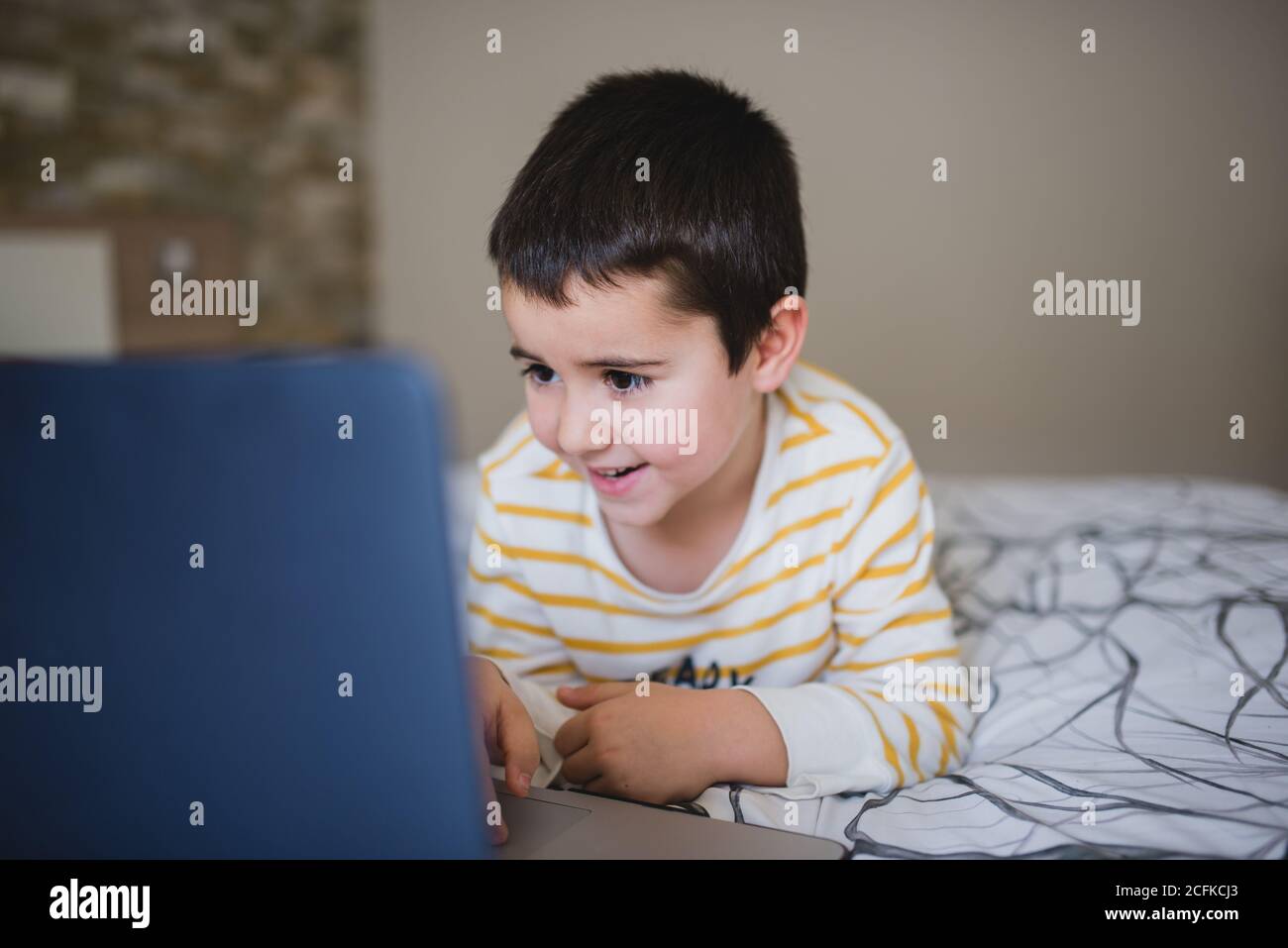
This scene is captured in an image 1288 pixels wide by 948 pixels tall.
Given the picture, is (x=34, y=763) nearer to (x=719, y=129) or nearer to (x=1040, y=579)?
(x=719, y=129)

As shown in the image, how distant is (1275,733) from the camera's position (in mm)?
822

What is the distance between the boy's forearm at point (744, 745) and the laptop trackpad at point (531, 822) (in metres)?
0.17

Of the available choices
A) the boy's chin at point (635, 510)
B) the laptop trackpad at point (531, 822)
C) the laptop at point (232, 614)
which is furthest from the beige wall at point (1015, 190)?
the laptop at point (232, 614)

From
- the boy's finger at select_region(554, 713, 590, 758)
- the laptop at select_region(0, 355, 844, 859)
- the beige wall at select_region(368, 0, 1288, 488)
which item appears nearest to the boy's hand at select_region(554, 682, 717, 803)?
the boy's finger at select_region(554, 713, 590, 758)

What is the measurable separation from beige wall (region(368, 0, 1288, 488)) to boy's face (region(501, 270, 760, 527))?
152 cm

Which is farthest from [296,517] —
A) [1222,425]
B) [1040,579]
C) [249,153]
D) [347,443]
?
[249,153]

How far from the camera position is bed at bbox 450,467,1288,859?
69cm

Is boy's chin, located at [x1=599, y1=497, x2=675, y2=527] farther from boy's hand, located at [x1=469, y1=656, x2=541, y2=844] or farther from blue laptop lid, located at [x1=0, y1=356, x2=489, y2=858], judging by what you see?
blue laptop lid, located at [x1=0, y1=356, x2=489, y2=858]

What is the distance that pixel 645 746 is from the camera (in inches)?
30.1

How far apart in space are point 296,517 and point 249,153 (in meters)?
2.79

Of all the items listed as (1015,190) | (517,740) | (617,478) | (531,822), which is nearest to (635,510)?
(617,478)

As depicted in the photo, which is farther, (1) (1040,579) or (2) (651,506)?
(1) (1040,579)

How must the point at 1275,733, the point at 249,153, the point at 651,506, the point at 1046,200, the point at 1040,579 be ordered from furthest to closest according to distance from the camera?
the point at 249,153
the point at 1046,200
the point at 1040,579
the point at 651,506
the point at 1275,733

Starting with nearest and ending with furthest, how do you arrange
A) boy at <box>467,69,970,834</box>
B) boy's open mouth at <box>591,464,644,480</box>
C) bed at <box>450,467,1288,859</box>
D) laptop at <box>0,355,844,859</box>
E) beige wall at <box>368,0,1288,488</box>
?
laptop at <box>0,355,844,859</box>, bed at <box>450,467,1288,859</box>, boy at <box>467,69,970,834</box>, boy's open mouth at <box>591,464,644,480</box>, beige wall at <box>368,0,1288,488</box>
